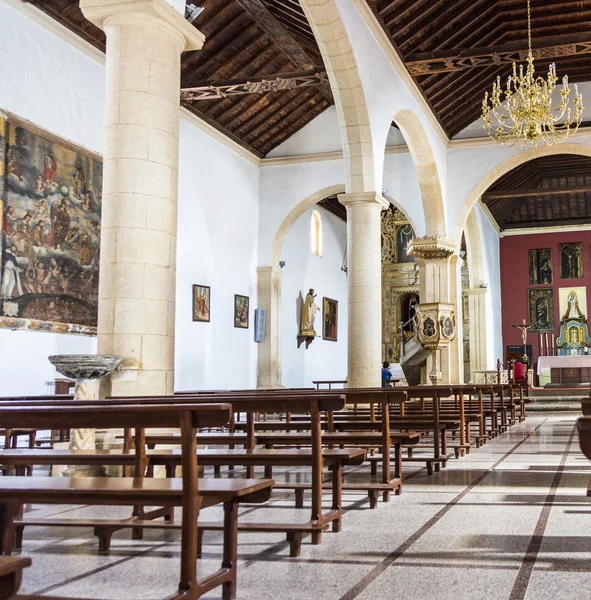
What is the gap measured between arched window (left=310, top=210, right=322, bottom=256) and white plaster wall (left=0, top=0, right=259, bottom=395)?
4331 mm

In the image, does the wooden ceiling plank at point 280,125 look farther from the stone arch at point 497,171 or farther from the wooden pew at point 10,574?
the wooden pew at point 10,574

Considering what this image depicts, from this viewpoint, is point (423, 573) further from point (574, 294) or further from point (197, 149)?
point (574, 294)

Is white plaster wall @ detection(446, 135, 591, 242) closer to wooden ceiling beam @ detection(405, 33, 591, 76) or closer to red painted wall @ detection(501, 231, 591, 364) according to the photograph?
wooden ceiling beam @ detection(405, 33, 591, 76)

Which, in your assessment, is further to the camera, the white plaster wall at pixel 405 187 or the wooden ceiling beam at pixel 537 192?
the wooden ceiling beam at pixel 537 192

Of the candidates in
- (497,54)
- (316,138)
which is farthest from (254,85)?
(316,138)

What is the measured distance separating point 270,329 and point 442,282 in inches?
164

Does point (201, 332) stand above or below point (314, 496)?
above

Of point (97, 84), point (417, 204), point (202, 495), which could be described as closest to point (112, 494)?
point (202, 495)

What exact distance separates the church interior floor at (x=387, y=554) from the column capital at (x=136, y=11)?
A: 3.83 meters

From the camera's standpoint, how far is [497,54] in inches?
526

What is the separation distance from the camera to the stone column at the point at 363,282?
1187 centimetres

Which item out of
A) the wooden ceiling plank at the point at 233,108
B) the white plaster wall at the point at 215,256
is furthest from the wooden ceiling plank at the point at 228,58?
the wooden ceiling plank at the point at 233,108

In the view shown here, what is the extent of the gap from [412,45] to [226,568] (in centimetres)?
1289

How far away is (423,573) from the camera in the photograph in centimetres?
304
